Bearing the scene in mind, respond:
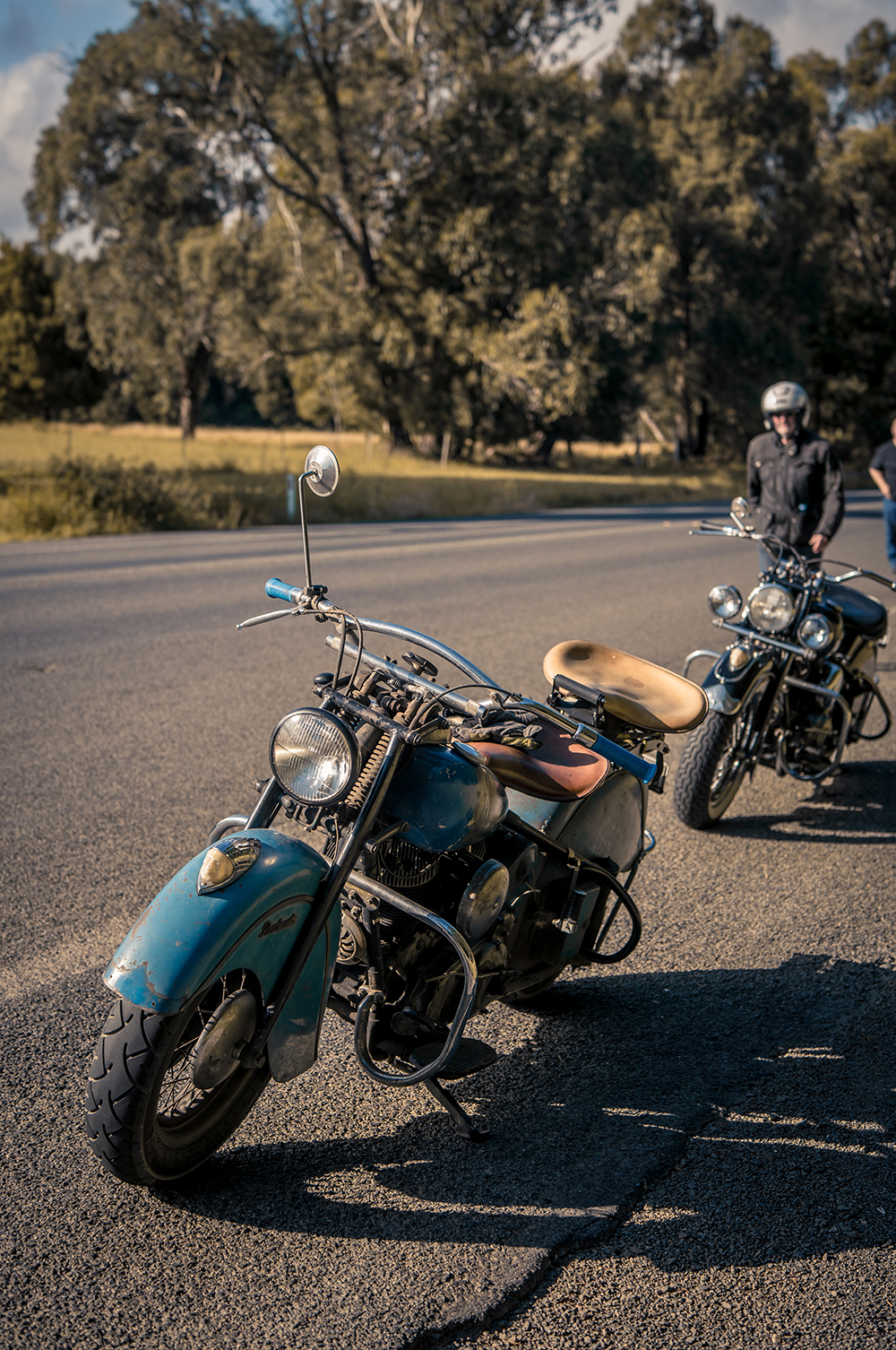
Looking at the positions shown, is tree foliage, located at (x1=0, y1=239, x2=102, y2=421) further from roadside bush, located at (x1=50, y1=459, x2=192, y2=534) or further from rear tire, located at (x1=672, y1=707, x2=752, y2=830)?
rear tire, located at (x1=672, y1=707, x2=752, y2=830)

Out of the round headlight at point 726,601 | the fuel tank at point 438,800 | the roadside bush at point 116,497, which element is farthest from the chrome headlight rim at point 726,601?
the roadside bush at point 116,497

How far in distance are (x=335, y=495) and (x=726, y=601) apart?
17.0m

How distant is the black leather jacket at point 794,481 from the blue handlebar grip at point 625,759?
4.46 metres

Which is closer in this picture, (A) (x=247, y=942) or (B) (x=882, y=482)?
(A) (x=247, y=942)

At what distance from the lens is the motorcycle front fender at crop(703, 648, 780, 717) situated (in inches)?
203

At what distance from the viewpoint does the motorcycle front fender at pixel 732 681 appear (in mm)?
5145

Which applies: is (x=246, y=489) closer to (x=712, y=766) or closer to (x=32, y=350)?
Result: (x=712, y=766)

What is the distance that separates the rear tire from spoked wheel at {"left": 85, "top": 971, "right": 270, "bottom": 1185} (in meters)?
2.93

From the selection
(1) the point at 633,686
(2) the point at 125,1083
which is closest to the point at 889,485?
(1) the point at 633,686

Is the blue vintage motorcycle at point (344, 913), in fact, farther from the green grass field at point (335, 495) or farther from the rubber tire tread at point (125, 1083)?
the green grass field at point (335, 495)

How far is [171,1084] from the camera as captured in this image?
101 inches

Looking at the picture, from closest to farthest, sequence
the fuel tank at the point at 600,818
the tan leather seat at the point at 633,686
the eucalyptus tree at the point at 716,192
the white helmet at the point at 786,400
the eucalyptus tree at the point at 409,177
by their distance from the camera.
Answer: the fuel tank at the point at 600,818
the tan leather seat at the point at 633,686
the white helmet at the point at 786,400
the eucalyptus tree at the point at 409,177
the eucalyptus tree at the point at 716,192

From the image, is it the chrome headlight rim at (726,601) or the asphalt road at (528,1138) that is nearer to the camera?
the asphalt road at (528,1138)

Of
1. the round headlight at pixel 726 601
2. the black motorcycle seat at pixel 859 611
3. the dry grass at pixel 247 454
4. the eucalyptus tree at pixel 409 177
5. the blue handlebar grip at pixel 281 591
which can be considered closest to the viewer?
the blue handlebar grip at pixel 281 591
